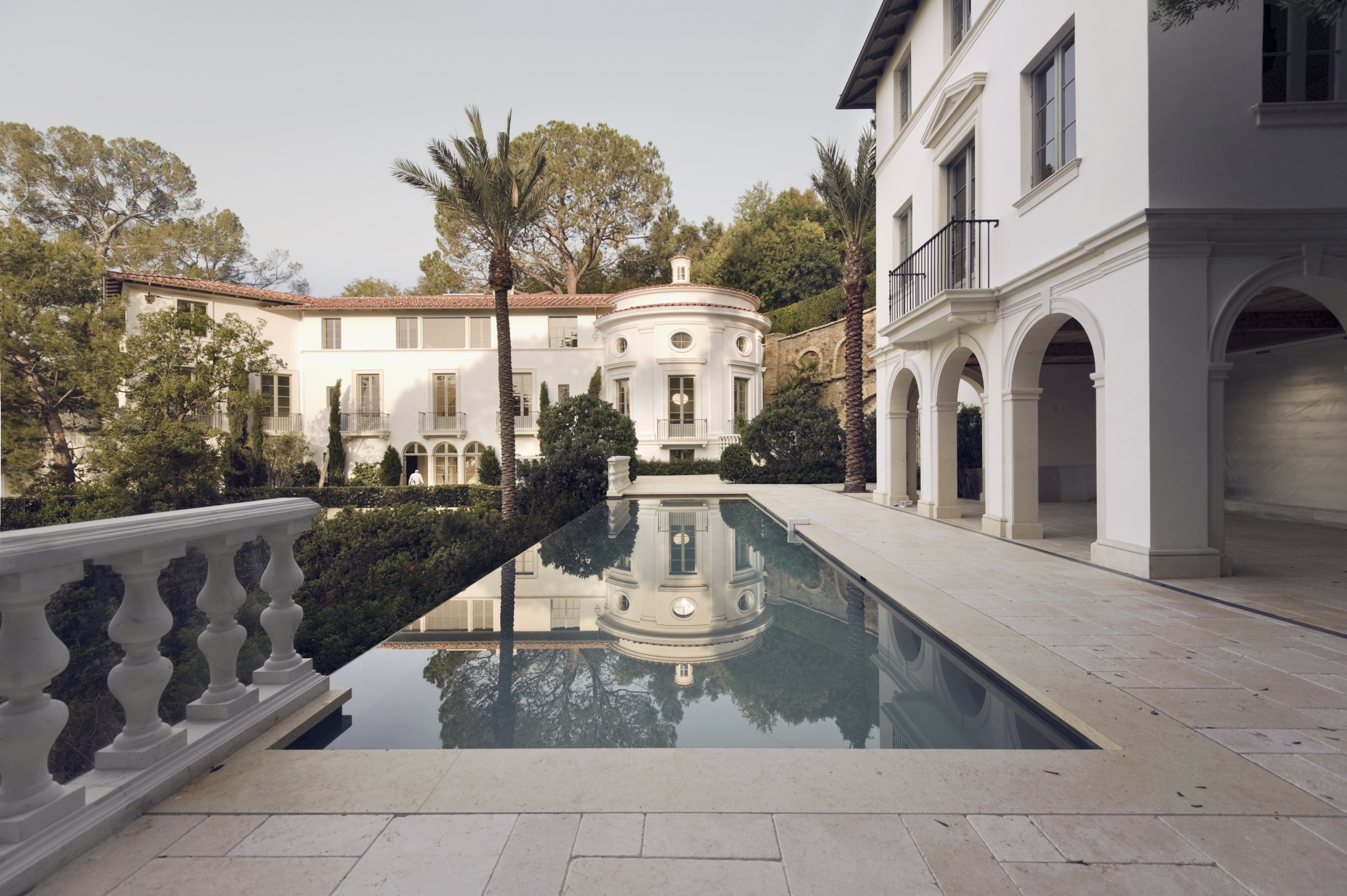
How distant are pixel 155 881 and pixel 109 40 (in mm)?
33757

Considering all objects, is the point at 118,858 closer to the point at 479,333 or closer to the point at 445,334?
the point at 479,333

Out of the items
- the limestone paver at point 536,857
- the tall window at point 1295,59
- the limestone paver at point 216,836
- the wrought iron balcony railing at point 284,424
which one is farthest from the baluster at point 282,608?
the wrought iron balcony railing at point 284,424

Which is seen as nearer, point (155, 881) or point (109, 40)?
point (155, 881)

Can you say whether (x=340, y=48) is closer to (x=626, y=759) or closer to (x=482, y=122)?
(x=482, y=122)

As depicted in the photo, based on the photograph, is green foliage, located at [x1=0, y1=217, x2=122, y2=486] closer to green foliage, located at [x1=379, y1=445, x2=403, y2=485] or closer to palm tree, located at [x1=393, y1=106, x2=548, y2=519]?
green foliage, located at [x1=379, y1=445, x2=403, y2=485]

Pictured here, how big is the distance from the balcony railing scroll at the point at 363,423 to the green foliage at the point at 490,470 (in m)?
6.02

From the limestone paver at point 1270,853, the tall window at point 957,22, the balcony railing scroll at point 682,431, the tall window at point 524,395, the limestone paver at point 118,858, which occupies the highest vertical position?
the tall window at point 957,22

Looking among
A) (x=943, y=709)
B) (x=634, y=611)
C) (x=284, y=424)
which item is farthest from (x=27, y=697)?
(x=284, y=424)

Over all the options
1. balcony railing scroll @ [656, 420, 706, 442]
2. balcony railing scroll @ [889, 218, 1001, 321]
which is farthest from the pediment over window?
balcony railing scroll @ [656, 420, 706, 442]

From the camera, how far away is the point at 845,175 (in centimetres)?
1639

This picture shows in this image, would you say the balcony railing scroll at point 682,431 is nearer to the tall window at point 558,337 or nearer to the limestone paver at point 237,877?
the tall window at point 558,337

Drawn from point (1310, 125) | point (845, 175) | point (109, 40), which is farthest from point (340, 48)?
point (1310, 125)

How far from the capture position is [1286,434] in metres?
10.6

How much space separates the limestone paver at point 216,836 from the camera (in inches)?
84.4
